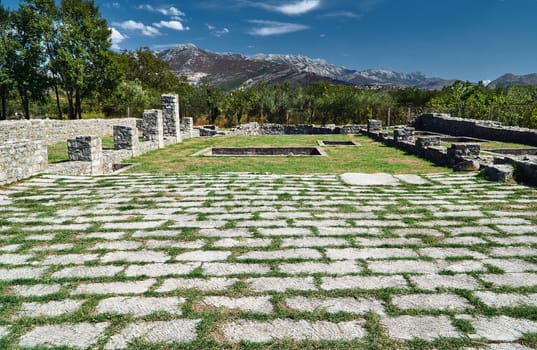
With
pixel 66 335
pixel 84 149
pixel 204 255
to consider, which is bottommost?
pixel 66 335

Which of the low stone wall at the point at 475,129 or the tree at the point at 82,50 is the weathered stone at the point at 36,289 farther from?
the tree at the point at 82,50

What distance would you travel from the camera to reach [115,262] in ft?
12.3

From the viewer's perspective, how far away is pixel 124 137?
45.3ft

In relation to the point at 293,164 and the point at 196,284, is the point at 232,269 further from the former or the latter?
the point at 293,164

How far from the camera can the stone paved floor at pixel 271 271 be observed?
256 cm

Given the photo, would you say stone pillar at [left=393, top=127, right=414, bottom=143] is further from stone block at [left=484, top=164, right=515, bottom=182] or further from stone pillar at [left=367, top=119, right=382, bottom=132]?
stone block at [left=484, top=164, right=515, bottom=182]

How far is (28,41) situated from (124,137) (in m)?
21.4

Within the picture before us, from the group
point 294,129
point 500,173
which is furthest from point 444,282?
point 294,129

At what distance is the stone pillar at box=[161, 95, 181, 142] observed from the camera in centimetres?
1964

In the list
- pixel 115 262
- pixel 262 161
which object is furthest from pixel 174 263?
pixel 262 161

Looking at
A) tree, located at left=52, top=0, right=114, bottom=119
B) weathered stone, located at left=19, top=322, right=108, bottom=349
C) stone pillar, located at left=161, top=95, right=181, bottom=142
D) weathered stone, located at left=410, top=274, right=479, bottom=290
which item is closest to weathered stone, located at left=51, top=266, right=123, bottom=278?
weathered stone, located at left=19, top=322, right=108, bottom=349

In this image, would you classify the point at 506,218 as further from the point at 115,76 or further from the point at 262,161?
the point at 115,76

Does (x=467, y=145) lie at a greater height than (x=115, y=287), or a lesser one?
greater

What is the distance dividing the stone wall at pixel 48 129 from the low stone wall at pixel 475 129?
66.3 feet
